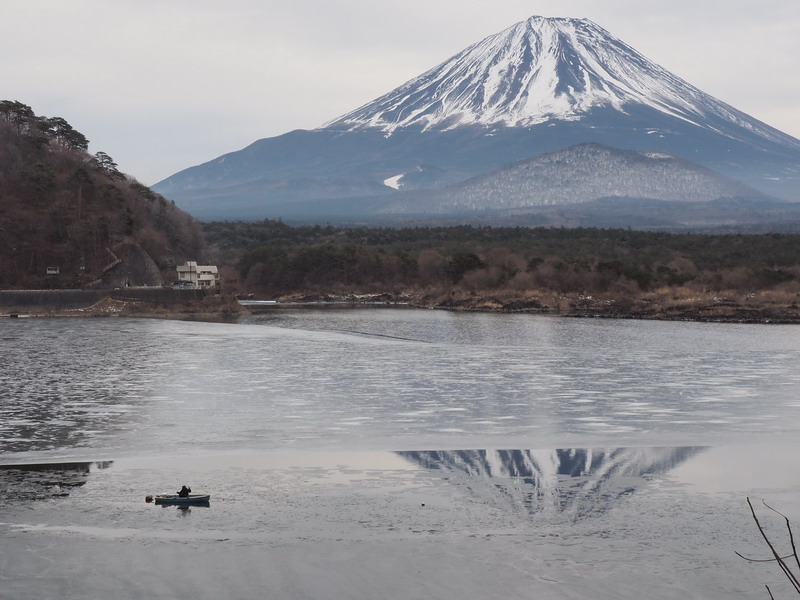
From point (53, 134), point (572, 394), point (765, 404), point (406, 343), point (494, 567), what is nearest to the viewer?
point (494, 567)

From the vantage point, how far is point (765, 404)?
1008 inches

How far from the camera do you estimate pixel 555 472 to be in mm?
17812

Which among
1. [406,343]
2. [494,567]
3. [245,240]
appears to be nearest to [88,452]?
[494,567]

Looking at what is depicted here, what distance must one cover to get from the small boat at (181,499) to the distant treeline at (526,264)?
6622 cm

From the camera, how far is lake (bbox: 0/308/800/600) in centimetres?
1243

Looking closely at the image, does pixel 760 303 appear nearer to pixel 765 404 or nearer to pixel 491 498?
pixel 765 404

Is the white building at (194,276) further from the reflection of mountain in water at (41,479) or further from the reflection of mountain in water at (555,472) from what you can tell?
the reflection of mountain in water at (555,472)

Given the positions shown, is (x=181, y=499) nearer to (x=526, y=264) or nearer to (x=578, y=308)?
(x=578, y=308)

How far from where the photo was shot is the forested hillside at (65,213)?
78625 mm

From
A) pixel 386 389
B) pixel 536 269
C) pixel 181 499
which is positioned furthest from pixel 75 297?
pixel 181 499

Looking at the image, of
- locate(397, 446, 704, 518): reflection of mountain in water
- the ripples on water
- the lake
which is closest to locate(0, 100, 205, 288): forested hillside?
the ripples on water

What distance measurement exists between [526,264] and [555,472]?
7596cm

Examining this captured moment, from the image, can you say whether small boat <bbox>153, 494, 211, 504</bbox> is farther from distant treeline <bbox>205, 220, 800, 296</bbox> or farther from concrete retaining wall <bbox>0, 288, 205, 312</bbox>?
distant treeline <bbox>205, 220, 800, 296</bbox>

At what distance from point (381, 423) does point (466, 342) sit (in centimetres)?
2335
